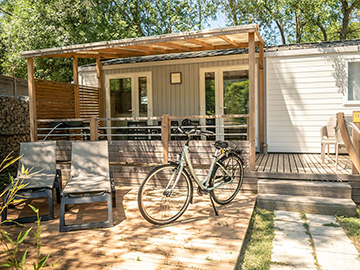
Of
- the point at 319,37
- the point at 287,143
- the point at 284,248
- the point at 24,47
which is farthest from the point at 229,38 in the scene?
the point at 319,37

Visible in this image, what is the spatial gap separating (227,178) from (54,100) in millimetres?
4525

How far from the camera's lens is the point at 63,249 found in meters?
2.91

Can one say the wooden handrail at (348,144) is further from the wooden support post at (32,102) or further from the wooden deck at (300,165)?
the wooden support post at (32,102)

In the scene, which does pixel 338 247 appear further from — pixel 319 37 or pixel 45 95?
pixel 319 37

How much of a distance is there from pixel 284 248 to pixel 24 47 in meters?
13.1

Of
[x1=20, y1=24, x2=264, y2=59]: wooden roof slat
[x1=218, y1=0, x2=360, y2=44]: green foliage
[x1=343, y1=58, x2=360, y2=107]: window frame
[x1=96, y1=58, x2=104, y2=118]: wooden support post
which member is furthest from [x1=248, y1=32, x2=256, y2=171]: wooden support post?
[x1=218, y1=0, x2=360, y2=44]: green foliage

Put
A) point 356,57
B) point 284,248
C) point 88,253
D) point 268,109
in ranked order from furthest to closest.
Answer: point 268,109 < point 356,57 < point 284,248 < point 88,253

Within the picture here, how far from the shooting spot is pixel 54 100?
6984 mm

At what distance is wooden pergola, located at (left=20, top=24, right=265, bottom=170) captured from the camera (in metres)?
4.85

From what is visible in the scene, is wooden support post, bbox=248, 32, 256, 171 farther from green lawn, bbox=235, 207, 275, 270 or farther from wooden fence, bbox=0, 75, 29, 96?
wooden fence, bbox=0, 75, 29, 96

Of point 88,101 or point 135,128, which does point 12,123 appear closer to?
point 88,101

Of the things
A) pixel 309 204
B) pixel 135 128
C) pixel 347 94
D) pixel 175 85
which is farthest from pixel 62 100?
pixel 347 94

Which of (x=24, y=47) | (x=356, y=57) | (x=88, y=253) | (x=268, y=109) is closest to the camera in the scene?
(x=88, y=253)

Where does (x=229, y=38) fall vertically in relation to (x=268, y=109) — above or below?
above
